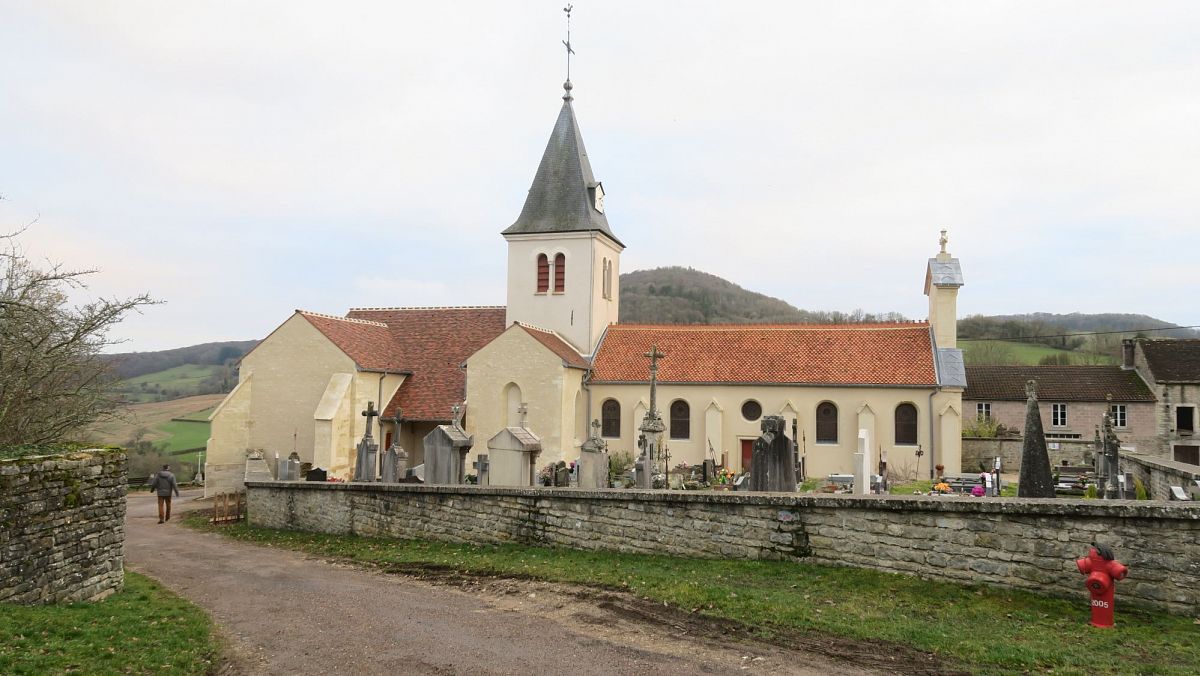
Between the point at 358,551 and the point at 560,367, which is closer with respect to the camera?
the point at 358,551

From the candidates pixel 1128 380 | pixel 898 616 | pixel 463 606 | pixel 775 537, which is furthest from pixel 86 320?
pixel 1128 380

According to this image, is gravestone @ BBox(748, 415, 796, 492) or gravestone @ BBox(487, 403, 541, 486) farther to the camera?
gravestone @ BBox(487, 403, 541, 486)

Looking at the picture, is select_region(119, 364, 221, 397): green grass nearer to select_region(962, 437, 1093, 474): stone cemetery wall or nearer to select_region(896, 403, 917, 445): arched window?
select_region(896, 403, 917, 445): arched window

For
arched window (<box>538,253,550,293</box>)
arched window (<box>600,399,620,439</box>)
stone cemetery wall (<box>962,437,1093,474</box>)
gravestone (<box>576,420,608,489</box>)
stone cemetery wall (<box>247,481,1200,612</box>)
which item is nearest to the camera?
stone cemetery wall (<box>247,481,1200,612</box>)

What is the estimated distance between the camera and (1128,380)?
129 ft

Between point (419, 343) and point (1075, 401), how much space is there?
32.4 meters

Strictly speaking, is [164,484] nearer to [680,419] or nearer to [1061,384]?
[680,419]

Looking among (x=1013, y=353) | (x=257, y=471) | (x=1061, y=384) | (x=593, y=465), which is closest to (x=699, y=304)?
(x=1013, y=353)

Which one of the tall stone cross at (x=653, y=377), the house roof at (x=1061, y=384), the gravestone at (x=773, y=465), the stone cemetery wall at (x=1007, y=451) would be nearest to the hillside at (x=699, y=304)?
the house roof at (x=1061, y=384)

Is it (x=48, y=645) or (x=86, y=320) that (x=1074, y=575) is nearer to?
(x=48, y=645)

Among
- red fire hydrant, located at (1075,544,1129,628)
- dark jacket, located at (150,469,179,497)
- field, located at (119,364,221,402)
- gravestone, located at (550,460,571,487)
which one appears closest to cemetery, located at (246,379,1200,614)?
red fire hydrant, located at (1075,544,1129,628)

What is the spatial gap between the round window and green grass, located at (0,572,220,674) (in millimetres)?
21438

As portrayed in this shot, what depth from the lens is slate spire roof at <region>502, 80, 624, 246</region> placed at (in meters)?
32.1

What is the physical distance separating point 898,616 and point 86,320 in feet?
51.1
